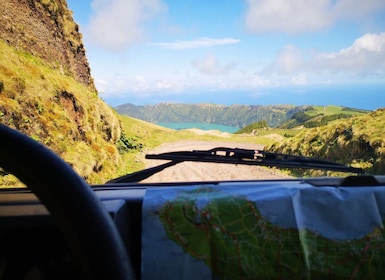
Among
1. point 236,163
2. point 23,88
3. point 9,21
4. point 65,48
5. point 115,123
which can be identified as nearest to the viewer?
point 236,163

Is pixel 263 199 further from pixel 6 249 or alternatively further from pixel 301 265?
pixel 6 249

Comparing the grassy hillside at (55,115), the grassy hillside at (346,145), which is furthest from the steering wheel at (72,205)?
the grassy hillside at (346,145)

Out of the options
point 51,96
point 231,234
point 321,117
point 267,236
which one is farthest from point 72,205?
point 321,117

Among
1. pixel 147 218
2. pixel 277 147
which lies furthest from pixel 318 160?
pixel 277 147

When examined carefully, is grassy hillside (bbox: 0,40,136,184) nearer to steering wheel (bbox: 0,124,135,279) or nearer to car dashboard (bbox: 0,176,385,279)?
car dashboard (bbox: 0,176,385,279)

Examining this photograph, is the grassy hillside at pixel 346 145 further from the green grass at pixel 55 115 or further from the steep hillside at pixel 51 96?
the steep hillside at pixel 51 96

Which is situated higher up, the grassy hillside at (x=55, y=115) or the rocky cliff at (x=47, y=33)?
the rocky cliff at (x=47, y=33)

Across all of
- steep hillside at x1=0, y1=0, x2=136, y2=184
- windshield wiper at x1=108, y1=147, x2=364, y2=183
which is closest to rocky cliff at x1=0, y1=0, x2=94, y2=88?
steep hillside at x1=0, y1=0, x2=136, y2=184

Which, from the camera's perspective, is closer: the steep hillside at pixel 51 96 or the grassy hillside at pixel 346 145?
the grassy hillside at pixel 346 145
